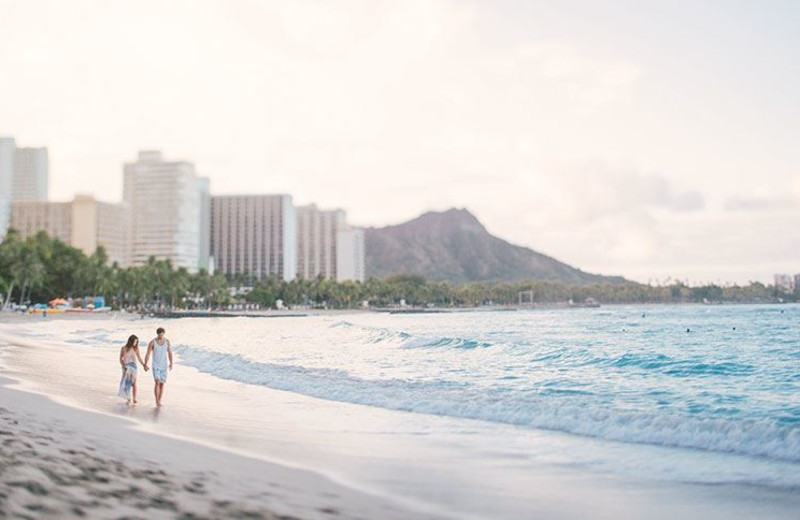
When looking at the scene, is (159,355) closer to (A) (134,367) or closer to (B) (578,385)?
(A) (134,367)

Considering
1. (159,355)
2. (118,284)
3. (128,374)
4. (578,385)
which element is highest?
(118,284)

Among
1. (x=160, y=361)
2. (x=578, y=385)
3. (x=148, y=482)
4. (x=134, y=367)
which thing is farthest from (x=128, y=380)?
(x=578, y=385)

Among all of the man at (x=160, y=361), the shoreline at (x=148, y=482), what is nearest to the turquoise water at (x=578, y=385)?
the man at (x=160, y=361)

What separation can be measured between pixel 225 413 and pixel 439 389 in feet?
19.7

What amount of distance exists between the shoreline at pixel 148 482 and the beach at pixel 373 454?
0.08 ft

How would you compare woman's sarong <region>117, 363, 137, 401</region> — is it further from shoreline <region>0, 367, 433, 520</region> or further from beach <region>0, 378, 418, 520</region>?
beach <region>0, 378, 418, 520</region>

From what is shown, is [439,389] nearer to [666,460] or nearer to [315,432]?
[315,432]

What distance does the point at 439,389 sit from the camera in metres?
18.8

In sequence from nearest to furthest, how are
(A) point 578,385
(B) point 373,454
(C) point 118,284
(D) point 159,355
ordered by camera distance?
1. (B) point 373,454
2. (D) point 159,355
3. (A) point 578,385
4. (C) point 118,284

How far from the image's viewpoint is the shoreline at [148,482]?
644cm

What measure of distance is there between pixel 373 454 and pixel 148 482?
3818mm

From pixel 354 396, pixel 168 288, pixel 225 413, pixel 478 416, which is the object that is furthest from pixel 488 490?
pixel 168 288

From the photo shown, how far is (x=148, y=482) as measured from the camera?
7.61 m

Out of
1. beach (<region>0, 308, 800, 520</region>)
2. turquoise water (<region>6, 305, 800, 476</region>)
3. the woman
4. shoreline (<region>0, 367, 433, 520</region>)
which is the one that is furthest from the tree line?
shoreline (<region>0, 367, 433, 520</region>)
